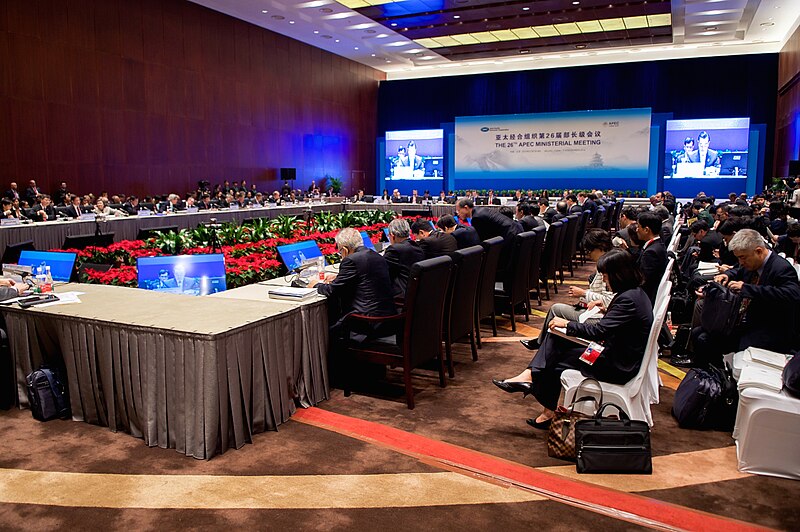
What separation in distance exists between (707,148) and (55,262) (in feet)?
66.6

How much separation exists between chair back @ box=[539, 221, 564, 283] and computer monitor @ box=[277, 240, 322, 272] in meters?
2.98

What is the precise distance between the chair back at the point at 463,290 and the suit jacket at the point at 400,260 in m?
0.32

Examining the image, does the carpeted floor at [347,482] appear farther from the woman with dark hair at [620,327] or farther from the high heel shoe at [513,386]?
the woman with dark hair at [620,327]

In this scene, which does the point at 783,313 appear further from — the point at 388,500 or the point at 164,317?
the point at 164,317

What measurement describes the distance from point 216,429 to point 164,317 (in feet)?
2.26

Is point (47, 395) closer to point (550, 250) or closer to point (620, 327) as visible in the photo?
point (620, 327)

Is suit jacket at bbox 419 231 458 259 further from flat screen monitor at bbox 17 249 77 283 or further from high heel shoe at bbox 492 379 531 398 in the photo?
flat screen monitor at bbox 17 249 77 283

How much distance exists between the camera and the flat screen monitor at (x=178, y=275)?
4316mm

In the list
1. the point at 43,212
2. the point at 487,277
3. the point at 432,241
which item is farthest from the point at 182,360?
the point at 43,212

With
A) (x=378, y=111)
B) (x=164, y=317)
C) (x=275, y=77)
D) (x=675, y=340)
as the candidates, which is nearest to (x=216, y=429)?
(x=164, y=317)

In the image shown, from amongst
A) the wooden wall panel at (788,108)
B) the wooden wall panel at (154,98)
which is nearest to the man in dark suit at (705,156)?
the wooden wall panel at (788,108)

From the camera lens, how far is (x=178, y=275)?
14.2 feet

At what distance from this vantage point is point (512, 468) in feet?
10.1

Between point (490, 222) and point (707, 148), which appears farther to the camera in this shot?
point (707, 148)
